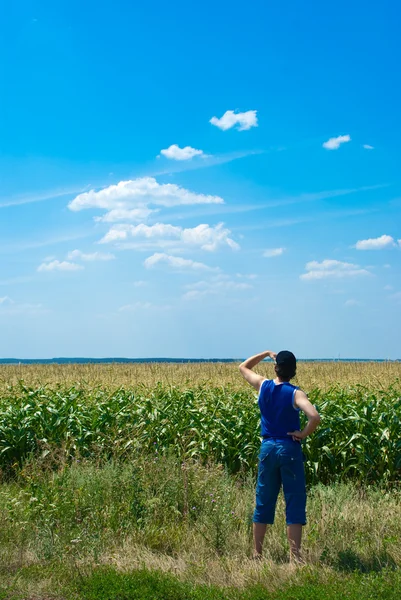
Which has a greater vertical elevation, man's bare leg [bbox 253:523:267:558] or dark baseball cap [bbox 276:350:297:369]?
dark baseball cap [bbox 276:350:297:369]

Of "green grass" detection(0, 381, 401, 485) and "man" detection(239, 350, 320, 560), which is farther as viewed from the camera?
"green grass" detection(0, 381, 401, 485)

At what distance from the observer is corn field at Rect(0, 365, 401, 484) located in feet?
29.5

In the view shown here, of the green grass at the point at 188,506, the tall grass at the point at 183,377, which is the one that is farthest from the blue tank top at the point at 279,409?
the tall grass at the point at 183,377

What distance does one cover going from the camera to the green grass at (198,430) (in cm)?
900

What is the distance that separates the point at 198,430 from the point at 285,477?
4114 mm

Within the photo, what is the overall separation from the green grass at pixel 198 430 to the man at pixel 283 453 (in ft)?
9.50

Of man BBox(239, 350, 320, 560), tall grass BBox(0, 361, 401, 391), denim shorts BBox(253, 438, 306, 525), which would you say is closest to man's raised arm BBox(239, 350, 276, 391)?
man BBox(239, 350, 320, 560)

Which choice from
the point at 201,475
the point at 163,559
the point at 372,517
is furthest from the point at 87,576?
the point at 372,517

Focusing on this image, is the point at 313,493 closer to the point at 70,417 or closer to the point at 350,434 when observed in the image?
the point at 350,434

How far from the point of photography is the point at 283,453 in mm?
5570

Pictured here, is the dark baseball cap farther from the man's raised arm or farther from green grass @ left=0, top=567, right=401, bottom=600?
green grass @ left=0, top=567, right=401, bottom=600

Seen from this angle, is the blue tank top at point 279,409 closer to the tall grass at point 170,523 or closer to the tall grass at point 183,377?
the tall grass at point 170,523

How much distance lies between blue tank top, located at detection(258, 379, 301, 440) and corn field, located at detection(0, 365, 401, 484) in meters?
2.64

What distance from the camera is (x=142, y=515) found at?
6816mm
